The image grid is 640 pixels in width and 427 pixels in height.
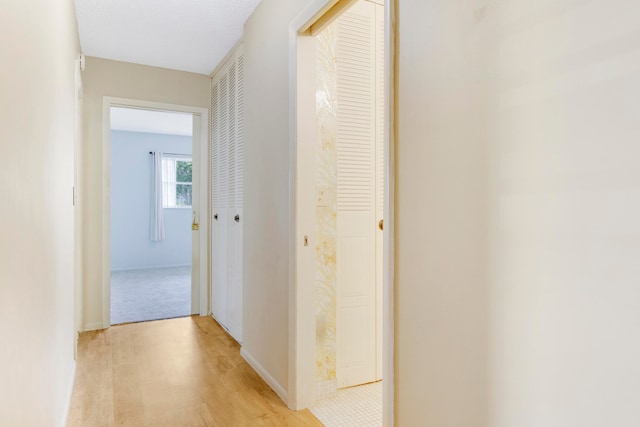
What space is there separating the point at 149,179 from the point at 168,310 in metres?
3.85

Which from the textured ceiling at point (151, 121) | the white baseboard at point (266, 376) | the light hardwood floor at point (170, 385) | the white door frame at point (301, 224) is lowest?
the light hardwood floor at point (170, 385)

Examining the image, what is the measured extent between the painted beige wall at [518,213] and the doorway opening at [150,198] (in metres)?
5.65

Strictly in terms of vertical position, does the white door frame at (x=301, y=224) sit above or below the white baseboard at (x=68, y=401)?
above

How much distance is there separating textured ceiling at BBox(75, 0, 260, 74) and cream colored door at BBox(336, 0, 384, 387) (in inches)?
31.1

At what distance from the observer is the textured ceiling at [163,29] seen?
8.84 ft

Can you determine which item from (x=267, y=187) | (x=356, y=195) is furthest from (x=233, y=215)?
(x=356, y=195)

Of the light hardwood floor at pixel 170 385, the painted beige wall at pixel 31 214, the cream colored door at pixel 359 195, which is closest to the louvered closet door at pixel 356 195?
the cream colored door at pixel 359 195

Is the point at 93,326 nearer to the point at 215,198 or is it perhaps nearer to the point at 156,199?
the point at 215,198

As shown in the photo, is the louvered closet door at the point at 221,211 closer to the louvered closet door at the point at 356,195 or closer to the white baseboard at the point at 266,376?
the white baseboard at the point at 266,376

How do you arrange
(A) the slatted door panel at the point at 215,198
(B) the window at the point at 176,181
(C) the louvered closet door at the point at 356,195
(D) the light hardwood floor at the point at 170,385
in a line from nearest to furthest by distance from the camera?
(D) the light hardwood floor at the point at 170,385 < (C) the louvered closet door at the point at 356,195 < (A) the slatted door panel at the point at 215,198 < (B) the window at the point at 176,181

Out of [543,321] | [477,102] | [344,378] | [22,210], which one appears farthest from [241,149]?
[543,321]

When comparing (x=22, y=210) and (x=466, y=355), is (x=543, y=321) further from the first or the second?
(x=22, y=210)

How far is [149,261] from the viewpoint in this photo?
739cm

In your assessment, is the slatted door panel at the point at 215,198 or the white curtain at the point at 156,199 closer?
the slatted door panel at the point at 215,198
